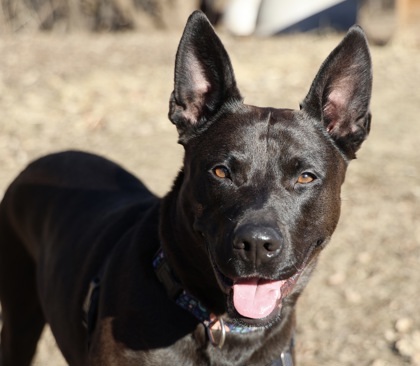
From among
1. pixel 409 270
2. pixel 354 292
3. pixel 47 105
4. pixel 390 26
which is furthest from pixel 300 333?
pixel 390 26

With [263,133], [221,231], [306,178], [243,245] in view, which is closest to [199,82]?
[263,133]

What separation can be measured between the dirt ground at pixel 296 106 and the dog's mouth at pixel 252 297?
81.6 inches

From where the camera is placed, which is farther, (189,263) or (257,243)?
(189,263)

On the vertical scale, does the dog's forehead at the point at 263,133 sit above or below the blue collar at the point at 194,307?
above

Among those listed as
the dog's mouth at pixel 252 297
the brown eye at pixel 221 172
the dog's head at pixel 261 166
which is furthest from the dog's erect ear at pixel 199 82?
the dog's mouth at pixel 252 297

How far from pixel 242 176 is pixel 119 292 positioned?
Answer: 748mm

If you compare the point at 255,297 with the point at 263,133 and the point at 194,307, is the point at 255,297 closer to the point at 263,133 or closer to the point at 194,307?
the point at 194,307

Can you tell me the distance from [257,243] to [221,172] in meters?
0.45

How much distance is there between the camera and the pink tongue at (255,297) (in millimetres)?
3455

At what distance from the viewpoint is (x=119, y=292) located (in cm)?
377

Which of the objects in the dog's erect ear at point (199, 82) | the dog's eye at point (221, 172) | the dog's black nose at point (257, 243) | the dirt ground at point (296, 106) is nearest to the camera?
the dog's black nose at point (257, 243)

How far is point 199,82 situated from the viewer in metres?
3.96

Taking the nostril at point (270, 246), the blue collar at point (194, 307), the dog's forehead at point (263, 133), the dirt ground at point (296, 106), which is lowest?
the dirt ground at point (296, 106)

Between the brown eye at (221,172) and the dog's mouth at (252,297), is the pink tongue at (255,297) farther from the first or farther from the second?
the brown eye at (221,172)
